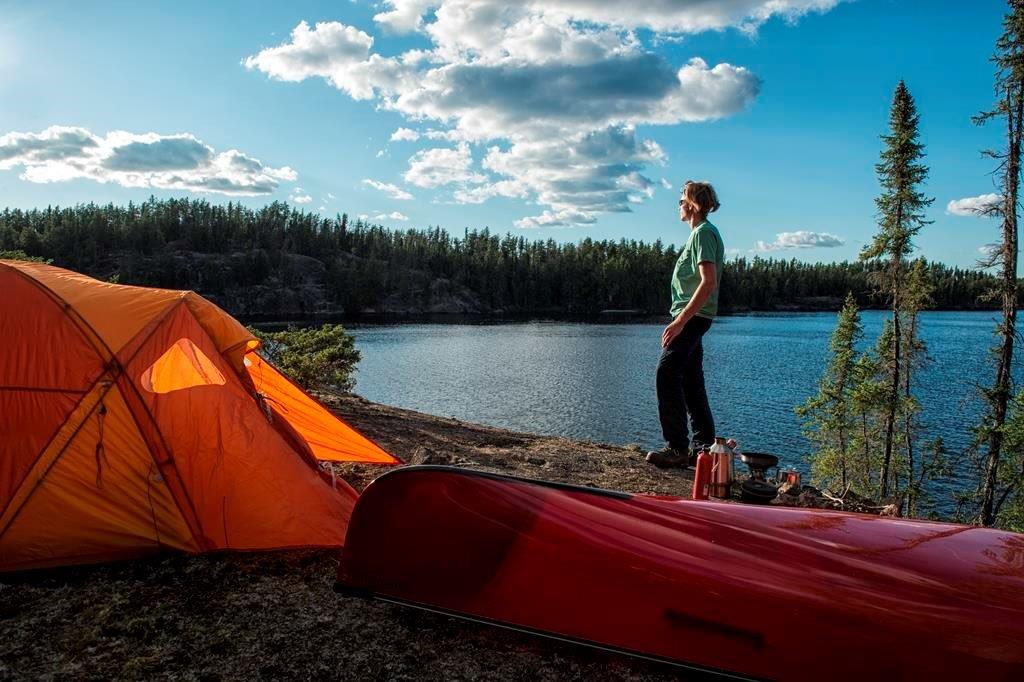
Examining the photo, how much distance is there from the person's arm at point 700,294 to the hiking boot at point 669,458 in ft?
5.05

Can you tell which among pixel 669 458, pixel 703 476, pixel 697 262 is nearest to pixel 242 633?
pixel 703 476

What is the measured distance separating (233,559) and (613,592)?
261 centimetres

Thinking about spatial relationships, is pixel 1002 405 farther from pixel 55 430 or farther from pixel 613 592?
pixel 55 430

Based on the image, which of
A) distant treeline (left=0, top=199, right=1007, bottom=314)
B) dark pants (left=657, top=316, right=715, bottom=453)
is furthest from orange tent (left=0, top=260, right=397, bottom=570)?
distant treeline (left=0, top=199, right=1007, bottom=314)

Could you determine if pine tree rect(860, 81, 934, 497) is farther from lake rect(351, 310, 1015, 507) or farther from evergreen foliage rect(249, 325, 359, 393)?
evergreen foliage rect(249, 325, 359, 393)

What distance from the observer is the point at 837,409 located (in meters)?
27.6

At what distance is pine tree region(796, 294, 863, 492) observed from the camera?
85.1ft

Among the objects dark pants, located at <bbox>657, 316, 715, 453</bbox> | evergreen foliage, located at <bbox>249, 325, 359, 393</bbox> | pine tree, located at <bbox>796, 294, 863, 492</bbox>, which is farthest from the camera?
pine tree, located at <bbox>796, 294, 863, 492</bbox>

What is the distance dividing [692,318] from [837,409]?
24.5 metres

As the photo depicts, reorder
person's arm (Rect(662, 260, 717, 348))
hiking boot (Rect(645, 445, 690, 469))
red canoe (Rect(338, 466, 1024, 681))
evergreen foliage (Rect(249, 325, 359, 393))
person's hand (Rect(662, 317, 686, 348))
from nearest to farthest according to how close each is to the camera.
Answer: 1. red canoe (Rect(338, 466, 1024, 681))
2. person's arm (Rect(662, 260, 717, 348))
3. person's hand (Rect(662, 317, 686, 348))
4. hiking boot (Rect(645, 445, 690, 469))
5. evergreen foliage (Rect(249, 325, 359, 393))

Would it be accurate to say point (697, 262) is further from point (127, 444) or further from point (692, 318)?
point (127, 444)

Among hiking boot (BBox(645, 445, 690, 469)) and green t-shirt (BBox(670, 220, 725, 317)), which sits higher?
green t-shirt (BBox(670, 220, 725, 317))

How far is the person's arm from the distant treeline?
12436 centimetres

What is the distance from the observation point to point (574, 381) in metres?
39.0
